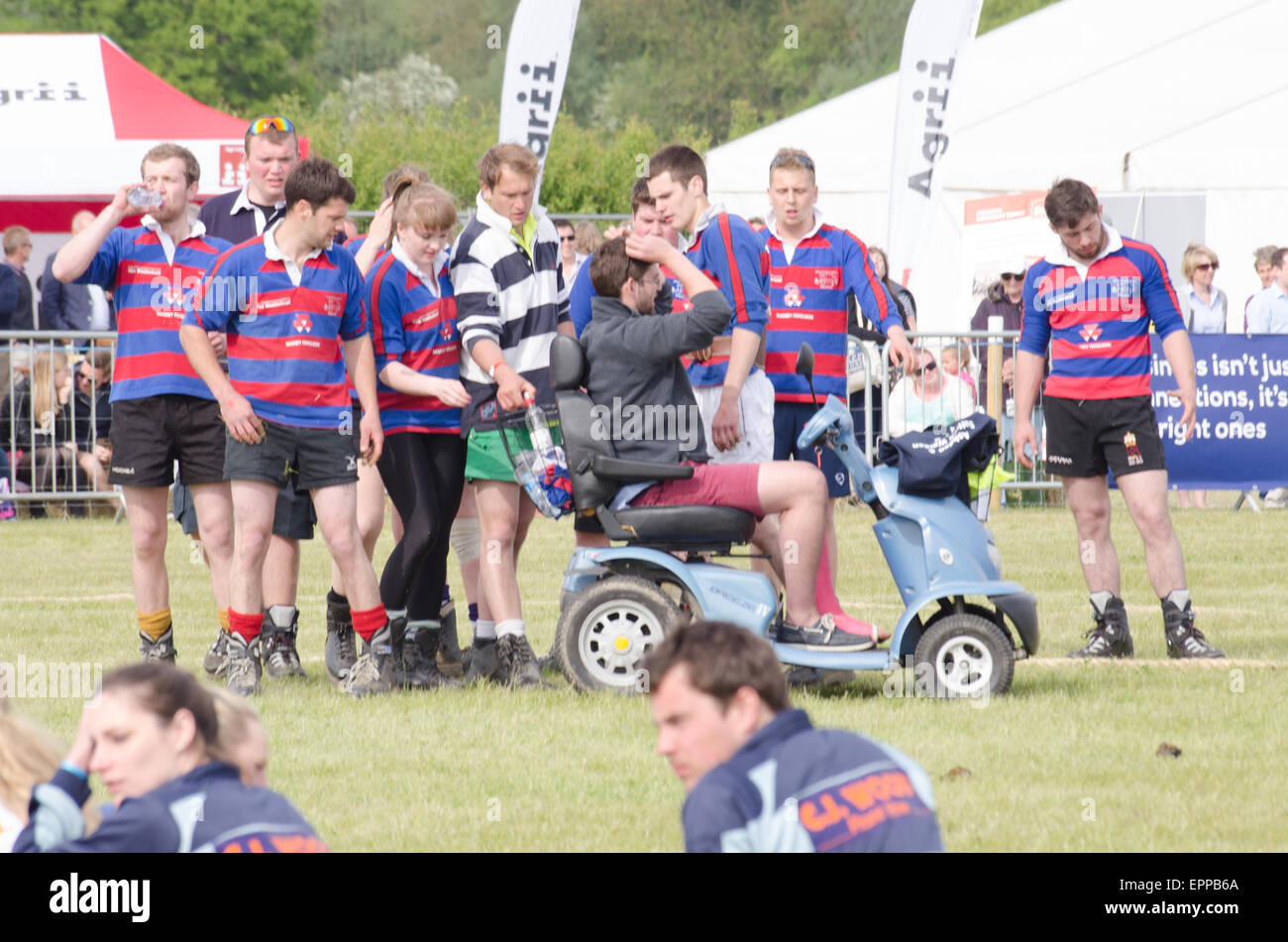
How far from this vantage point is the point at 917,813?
106 inches

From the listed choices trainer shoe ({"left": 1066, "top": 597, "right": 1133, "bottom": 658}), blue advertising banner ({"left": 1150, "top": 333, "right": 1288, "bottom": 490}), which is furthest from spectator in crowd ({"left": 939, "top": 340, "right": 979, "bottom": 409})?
trainer shoe ({"left": 1066, "top": 597, "right": 1133, "bottom": 658})

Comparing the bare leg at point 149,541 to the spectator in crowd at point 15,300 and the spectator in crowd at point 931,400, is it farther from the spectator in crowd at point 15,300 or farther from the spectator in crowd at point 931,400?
the spectator in crowd at point 15,300

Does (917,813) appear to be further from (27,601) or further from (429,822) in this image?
(27,601)

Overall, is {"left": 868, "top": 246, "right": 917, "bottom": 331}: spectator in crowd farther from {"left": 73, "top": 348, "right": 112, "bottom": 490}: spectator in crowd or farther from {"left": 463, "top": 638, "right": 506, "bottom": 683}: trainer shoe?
{"left": 73, "top": 348, "right": 112, "bottom": 490}: spectator in crowd

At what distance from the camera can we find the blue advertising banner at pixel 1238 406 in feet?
44.9

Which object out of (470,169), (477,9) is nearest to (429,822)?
(470,169)

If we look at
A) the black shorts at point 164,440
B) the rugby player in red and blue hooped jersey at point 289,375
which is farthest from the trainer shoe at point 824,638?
the black shorts at point 164,440

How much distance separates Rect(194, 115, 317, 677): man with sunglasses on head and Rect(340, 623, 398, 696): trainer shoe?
20.9 inches

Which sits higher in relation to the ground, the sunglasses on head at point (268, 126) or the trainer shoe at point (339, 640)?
the sunglasses on head at point (268, 126)

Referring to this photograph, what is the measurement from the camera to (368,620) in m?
6.93

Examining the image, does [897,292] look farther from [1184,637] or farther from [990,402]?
[1184,637]

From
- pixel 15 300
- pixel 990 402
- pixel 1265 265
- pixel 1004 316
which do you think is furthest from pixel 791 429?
pixel 1265 265

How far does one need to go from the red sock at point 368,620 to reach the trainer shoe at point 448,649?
2.31 feet

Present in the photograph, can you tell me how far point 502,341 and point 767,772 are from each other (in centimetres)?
472
